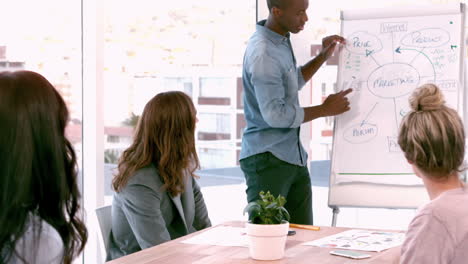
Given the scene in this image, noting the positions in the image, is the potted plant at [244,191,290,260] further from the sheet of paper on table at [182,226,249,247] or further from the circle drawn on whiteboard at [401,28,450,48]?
the circle drawn on whiteboard at [401,28,450,48]

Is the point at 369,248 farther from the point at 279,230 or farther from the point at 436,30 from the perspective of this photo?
the point at 436,30

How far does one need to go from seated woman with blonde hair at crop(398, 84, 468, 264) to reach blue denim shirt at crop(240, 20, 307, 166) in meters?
1.33

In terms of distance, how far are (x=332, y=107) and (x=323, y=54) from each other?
12.9 inches

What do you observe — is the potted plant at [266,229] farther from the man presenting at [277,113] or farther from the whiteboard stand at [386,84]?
the whiteboard stand at [386,84]

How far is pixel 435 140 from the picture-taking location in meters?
1.84

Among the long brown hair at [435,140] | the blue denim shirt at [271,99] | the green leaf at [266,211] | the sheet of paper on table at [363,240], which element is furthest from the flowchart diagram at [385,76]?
the long brown hair at [435,140]

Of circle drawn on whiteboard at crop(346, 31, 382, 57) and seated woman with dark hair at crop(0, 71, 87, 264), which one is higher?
circle drawn on whiteboard at crop(346, 31, 382, 57)

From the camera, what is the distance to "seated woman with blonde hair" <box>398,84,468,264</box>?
1.76 metres

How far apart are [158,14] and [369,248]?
2.14 metres

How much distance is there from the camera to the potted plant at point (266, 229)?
2174 millimetres

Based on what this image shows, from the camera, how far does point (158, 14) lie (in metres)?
3.97

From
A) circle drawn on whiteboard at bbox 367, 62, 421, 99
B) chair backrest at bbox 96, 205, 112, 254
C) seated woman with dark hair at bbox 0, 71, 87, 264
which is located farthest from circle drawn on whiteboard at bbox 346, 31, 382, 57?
seated woman with dark hair at bbox 0, 71, 87, 264

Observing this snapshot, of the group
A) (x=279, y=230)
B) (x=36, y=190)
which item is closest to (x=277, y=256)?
(x=279, y=230)

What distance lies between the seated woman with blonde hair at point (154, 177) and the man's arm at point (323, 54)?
1041 mm
